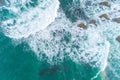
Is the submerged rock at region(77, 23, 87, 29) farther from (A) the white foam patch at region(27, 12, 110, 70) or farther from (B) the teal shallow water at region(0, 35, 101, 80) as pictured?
(B) the teal shallow water at region(0, 35, 101, 80)

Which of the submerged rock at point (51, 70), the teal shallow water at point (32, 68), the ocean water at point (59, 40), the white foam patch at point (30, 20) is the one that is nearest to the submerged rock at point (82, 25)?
the ocean water at point (59, 40)

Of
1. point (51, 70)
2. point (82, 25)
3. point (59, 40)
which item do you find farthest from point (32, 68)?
point (82, 25)

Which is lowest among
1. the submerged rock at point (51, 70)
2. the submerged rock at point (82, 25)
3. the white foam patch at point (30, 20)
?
the submerged rock at point (51, 70)

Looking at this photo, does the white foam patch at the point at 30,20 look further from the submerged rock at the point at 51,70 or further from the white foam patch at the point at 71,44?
the submerged rock at the point at 51,70

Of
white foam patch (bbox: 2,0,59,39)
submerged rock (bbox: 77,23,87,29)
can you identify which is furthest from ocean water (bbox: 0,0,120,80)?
submerged rock (bbox: 77,23,87,29)

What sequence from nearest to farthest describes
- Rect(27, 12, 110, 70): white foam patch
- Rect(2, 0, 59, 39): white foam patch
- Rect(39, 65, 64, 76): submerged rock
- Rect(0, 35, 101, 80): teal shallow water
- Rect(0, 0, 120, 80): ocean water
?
Rect(0, 35, 101, 80): teal shallow water, Rect(39, 65, 64, 76): submerged rock, Rect(0, 0, 120, 80): ocean water, Rect(27, 12, 110, 70): white foam patch, Rect(2, 0, 59, 39): white foam patch

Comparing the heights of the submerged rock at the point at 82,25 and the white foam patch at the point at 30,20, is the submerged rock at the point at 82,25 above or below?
below

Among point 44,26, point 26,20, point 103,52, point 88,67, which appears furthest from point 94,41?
point 26,20
